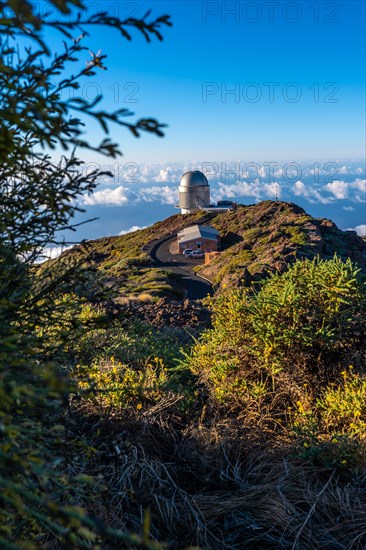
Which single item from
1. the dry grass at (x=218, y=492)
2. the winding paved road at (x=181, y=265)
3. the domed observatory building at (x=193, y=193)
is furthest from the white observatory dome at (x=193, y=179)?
the dry grass at (x=218, y=492)

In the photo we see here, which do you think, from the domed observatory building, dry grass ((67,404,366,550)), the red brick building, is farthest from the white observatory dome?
dry grass ((67,404,366,550))

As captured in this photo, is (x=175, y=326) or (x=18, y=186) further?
(x=175, y=326)

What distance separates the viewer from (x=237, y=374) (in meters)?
5.72

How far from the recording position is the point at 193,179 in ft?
188

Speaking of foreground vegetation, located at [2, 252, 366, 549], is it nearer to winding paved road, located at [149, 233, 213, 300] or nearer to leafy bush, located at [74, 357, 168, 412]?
leafy bush, located at [74, 357, 168, 412]

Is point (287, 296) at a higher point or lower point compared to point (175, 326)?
higher

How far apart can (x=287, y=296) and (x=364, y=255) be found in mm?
28563

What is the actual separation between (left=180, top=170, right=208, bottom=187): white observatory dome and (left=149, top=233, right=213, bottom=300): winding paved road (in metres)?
10.6

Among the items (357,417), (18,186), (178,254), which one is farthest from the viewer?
(178,254)

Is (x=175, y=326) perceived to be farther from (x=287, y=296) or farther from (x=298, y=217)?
(x=298, y=217)

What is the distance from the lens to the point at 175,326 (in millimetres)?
Result: 11891

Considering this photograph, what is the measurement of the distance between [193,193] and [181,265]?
71.9ft

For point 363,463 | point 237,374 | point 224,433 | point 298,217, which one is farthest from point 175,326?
point 298,217

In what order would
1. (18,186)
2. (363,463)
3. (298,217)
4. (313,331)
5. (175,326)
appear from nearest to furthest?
1. (18,186)
2. (363,463)
3. (313,331)
4. (175,326)
5. (298,217)
